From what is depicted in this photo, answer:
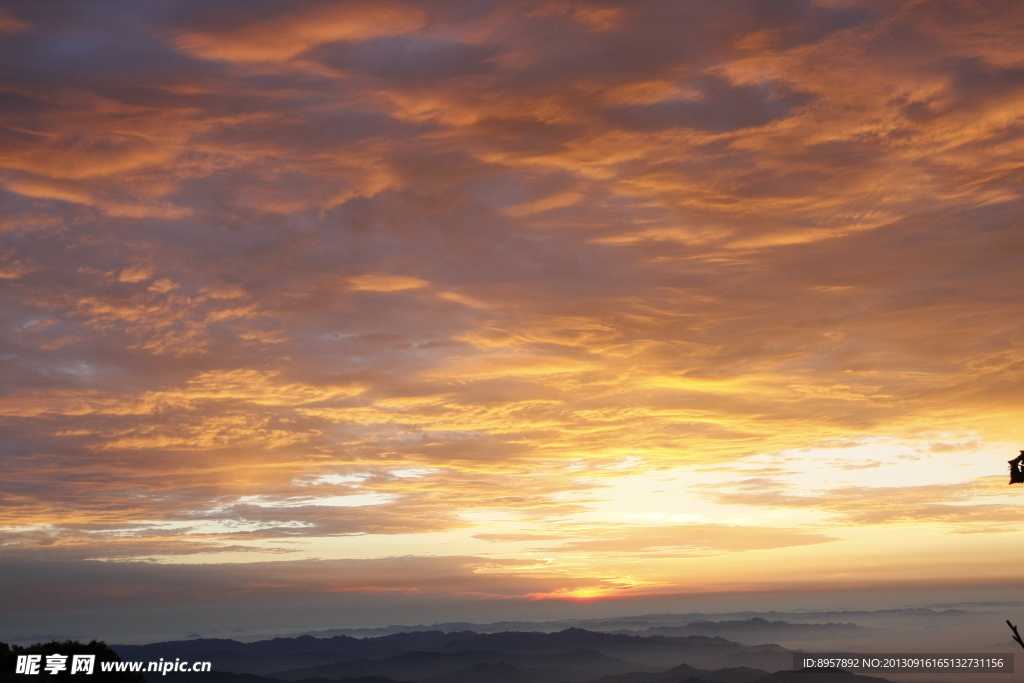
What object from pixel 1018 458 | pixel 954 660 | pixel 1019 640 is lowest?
pixel 954 660

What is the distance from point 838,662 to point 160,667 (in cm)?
5535

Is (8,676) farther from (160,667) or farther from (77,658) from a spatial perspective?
(160,667)

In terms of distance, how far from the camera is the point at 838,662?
6375 centimetres

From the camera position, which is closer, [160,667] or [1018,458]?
[1018,458]

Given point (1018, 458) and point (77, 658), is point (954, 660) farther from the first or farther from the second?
point (77, 658)

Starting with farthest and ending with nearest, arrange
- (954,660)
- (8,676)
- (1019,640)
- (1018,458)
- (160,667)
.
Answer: (954,660), (160,667), (8,676), (1018,458), (1019,640)

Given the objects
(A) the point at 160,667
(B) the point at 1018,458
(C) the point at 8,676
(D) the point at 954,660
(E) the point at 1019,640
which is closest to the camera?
(E) the point at 1019,640

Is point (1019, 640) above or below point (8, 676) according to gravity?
above

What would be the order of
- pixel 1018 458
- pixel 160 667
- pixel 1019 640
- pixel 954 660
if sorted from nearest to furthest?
pixel 1019 640 → pixel 1018 458 → pixel 160 667 → pixel 954 660

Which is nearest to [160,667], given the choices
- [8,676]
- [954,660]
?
[8,676]

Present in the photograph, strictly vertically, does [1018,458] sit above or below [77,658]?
above

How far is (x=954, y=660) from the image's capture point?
8250 cm

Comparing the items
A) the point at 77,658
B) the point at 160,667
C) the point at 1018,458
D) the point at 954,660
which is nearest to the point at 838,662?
the point at 954,660

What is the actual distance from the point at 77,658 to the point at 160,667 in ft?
21.5
